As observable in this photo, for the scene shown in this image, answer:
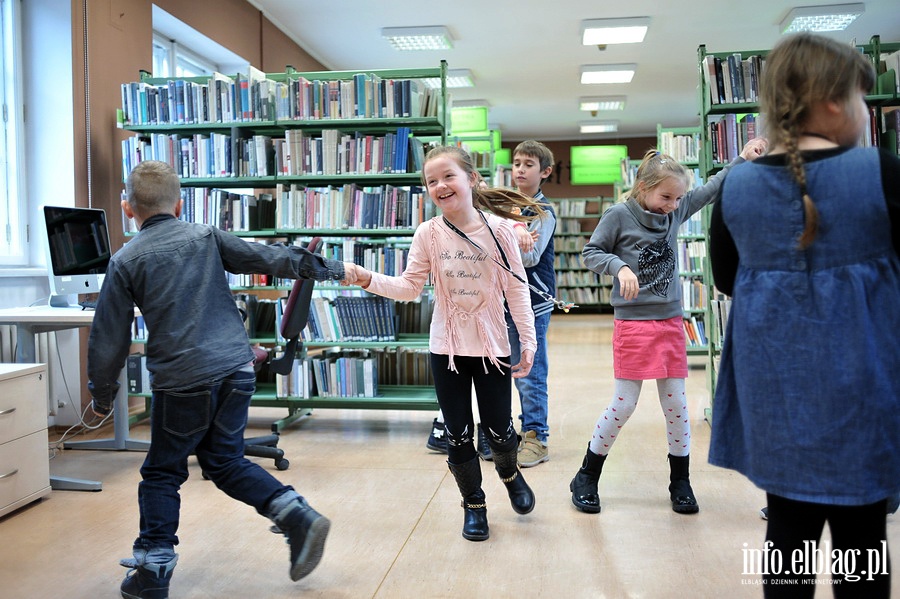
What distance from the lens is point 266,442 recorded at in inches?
142

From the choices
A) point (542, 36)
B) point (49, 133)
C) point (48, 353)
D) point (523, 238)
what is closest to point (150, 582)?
point (523, 238)

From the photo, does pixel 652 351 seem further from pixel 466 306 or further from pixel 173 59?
pixel 173 59

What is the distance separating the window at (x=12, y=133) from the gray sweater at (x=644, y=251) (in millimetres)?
3573

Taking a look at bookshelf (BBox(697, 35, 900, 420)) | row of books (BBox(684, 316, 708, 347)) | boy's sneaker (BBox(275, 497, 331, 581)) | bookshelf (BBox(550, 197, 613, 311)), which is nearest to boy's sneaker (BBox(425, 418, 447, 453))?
bookshelf (BBox(697, 35, 900, 420))

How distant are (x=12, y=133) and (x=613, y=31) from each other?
5657mm

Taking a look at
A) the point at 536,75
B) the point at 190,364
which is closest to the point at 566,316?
the point at 536,75

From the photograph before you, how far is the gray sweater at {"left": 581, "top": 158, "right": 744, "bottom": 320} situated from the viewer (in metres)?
2.64

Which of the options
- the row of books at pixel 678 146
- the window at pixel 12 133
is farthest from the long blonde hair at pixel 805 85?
A: the row of books at pixel 678 146

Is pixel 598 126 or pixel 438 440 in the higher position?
pixel 598 126

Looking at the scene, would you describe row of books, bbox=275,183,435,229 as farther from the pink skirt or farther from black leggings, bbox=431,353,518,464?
black leggings, bbox=431,353,518,464

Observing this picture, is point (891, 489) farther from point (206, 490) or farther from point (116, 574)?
point (206, 490)

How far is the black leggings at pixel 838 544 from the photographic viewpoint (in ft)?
3.93

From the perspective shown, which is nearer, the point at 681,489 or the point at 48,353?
the point at 681,489

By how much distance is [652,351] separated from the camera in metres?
2.61
